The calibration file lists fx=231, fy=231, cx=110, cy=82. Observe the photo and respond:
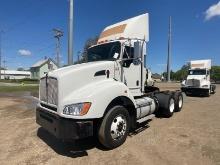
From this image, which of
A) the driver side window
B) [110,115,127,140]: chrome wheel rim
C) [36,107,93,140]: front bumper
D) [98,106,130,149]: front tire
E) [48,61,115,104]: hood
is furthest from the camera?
the driver side window

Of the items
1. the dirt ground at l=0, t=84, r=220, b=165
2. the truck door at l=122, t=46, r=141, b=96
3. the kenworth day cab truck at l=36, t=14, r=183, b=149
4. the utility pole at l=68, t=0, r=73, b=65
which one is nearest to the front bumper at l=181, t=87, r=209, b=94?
the utility pole at l=68, t=0, r=73, b=65

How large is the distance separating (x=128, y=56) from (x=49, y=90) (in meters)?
2.64

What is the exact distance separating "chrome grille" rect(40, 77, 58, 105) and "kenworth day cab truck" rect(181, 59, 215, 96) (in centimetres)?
1758

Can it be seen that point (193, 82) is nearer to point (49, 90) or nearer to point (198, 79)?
point (198, 79)

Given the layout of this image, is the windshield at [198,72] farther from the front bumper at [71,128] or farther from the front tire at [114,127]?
the front bumper at [71,128]

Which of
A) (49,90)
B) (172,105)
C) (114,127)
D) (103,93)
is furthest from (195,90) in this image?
(49,90)

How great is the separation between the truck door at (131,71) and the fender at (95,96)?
1.17m

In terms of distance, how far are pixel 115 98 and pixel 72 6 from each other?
1177 cm

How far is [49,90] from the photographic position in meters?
6.10

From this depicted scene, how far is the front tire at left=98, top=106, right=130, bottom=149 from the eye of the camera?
18.9 feet

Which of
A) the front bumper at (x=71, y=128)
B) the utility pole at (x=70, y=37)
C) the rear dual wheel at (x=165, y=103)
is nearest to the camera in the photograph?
the front bumper at (x=71, y=128)

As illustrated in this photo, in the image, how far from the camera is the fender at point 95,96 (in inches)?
211

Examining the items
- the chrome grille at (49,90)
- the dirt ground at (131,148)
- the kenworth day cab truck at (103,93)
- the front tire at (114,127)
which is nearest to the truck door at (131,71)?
the kenworth day cab truck at (103,93)

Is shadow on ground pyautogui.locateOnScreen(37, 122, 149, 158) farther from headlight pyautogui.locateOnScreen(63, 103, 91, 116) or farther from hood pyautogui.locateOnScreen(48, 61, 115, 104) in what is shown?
hood pyautogui.locateOnScreen(48, 61, 115, 104)
